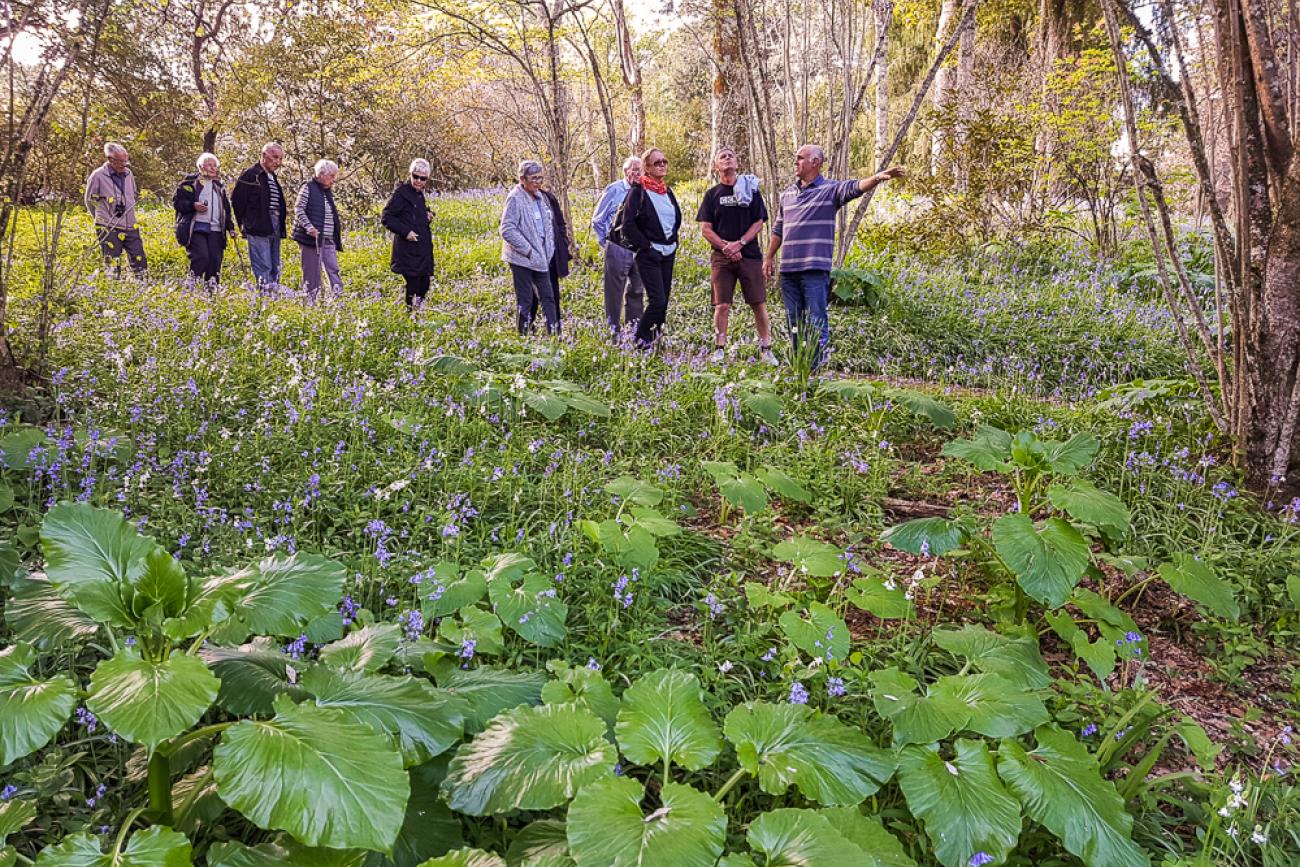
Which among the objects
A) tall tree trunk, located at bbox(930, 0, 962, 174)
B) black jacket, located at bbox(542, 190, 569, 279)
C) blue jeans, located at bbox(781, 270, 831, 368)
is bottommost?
blue jeans, located at bbox(781, 270, 831, 368)

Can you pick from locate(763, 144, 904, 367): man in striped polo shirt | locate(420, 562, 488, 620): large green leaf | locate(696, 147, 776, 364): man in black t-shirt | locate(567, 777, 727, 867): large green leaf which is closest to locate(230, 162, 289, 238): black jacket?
locate(696, 147, 776, 364): man in black t-shirt

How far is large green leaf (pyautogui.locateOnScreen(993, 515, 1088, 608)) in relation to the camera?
229 cm

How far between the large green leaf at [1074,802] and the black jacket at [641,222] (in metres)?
5.59

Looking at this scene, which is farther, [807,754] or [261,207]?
[261,207]

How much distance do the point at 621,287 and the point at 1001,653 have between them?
224 inches

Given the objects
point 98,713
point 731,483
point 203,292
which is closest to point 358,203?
point 203,292

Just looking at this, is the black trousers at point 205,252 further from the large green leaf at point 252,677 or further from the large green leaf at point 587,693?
the large green leaf at point 587,693

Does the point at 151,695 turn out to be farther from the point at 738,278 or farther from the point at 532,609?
the point at 738,278

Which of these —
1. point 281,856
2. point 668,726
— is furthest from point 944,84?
point 281,856

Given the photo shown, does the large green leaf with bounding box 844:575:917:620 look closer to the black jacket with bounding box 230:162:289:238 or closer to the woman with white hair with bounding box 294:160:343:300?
the woman with white hair with bounding box 294:160:343:300

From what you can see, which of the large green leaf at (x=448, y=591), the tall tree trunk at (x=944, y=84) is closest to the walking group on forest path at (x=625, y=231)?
the large green leaf at (x=448, y=591)

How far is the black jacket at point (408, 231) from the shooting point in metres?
7.50

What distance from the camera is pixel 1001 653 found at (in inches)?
87.7

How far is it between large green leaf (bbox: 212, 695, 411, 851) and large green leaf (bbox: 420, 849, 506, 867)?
116mm
